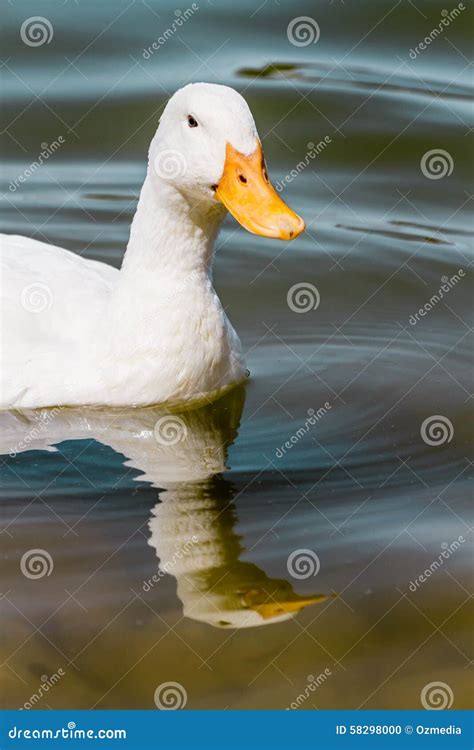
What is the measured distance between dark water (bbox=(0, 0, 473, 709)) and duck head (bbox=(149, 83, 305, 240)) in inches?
46.2

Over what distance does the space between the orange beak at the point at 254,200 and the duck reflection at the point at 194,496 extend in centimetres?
117

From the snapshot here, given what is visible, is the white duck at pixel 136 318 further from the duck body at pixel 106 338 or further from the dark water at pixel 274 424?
the dark water at pixel 274 424

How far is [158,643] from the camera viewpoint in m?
4.96

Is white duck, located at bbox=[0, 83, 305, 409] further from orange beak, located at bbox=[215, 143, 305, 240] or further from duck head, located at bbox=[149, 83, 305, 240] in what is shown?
orange beak, located at bbox=[215, 143, 305, 240]

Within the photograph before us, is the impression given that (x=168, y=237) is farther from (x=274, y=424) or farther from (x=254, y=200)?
(x=274, y=424)

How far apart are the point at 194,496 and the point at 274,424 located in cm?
78

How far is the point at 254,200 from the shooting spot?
5.38 metres

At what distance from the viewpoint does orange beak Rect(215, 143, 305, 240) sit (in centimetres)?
537

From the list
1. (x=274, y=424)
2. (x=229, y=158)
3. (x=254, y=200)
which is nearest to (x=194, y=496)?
(x=274, y=424)

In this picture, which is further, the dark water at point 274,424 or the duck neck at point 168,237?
the duck neck at point 168,237

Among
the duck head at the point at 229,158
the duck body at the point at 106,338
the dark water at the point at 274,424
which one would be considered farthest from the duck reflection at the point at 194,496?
the duck head at the point at 229,158

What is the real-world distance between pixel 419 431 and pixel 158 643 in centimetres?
193

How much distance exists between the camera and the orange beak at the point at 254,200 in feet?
17.6

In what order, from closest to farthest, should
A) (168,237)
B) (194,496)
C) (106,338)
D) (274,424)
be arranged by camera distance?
Result: (194,496)
(168,237)
(106,338)
(274,424)
